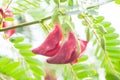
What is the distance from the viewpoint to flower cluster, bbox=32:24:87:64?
43 cm

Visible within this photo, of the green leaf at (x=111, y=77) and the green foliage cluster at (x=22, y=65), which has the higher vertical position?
the green leaf at (x=111, y=77)

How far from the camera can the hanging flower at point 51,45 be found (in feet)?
1.50

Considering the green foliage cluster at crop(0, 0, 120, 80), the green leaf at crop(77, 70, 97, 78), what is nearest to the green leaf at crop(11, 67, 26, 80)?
the green foliage cluster at crop(0, 0, 120, 80)

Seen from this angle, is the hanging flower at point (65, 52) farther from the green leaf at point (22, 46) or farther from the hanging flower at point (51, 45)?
the green leaf at point (22, 46)

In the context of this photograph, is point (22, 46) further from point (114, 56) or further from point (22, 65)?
point (114, 56)

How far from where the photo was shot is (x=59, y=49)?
462 mm

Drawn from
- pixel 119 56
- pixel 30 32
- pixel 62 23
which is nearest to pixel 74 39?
pixel 62 23

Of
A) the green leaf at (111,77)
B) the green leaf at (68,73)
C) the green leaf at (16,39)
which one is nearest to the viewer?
the green leaf at (111,77)

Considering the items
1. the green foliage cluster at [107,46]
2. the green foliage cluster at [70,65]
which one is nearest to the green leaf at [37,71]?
the green foliage cluster at [70,65]

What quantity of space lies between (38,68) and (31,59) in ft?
0.07

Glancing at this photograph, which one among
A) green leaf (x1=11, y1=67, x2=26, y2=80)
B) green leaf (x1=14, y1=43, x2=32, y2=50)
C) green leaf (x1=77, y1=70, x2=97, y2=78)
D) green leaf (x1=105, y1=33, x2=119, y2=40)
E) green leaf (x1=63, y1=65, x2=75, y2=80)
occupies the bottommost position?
green leaf (x1=77, y1=70, x2=97, y2=78)

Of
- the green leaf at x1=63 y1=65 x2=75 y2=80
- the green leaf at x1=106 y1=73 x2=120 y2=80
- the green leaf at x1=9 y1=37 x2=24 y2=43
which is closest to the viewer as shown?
the green leaf at x1=106 y1=73 x2=120 y2=80

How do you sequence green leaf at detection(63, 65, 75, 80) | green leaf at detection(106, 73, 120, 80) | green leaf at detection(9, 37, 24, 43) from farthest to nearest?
green leaf at detection(9, 37, 24, 43) → green leaf at detection(63, 65, 75, 80) → green leaf at detection(106, 73, 120, 80)

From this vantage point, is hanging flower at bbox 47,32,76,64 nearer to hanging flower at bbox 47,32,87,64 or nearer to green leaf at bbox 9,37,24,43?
hanging flower at bbox 47,32,87,64
